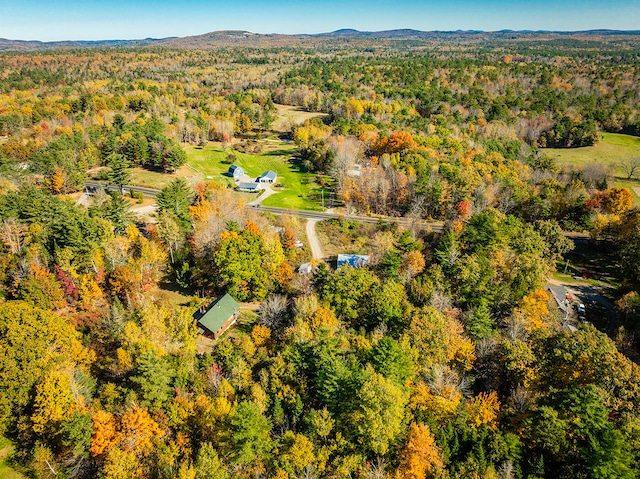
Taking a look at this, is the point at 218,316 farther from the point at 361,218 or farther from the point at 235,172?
the point at 235,172

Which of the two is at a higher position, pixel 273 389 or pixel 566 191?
pixel 566 191

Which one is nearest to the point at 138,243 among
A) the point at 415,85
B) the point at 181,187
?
the point at 181,187

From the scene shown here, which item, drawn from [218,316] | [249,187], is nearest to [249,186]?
[249,187]

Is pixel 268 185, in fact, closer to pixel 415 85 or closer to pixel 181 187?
pixel 181 187

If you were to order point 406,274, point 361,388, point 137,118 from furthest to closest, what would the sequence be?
point 137,118, point 406,274, point 361,388

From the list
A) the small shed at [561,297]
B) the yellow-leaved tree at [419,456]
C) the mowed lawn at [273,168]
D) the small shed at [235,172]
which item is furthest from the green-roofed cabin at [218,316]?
the small shed at [235,172]

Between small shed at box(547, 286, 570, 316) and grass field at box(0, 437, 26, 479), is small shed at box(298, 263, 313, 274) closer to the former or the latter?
small shed at box(547, 286, 570, 316)

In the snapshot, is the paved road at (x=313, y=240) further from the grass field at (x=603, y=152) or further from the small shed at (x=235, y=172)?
the grass field at (x=603, y=152)
